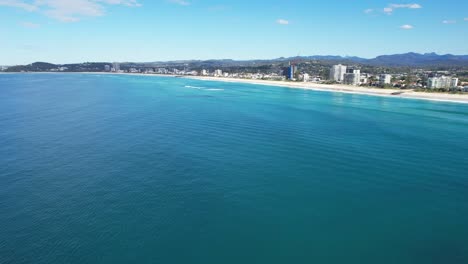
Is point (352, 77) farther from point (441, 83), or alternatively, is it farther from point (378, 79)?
point (441, 83)

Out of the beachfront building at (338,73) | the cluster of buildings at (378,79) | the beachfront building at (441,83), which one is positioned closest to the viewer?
the beachfront building at (441,83)

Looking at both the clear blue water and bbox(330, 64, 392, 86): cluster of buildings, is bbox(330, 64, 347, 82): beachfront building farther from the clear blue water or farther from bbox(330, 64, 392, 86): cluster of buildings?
the clear blue water

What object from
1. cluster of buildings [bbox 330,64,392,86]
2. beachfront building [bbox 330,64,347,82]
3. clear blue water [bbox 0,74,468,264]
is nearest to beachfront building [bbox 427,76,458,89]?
cluster of buildings [bbox 330,64,392,86]

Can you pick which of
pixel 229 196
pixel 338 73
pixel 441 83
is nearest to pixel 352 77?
pixel 338 73

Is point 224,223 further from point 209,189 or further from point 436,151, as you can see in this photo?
point 436,151

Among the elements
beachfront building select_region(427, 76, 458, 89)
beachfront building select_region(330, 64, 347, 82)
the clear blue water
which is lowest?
the clear blue water

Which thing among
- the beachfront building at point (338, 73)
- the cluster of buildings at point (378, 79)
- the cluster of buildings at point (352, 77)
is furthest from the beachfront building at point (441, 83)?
the beachfront building at point (338, 73)

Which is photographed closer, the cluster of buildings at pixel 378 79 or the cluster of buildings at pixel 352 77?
the cluster of buildings at pixel 378 79

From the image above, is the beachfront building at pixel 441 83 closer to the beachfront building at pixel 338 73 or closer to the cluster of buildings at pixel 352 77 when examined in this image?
the cluster of buildings at pixel 352 77
